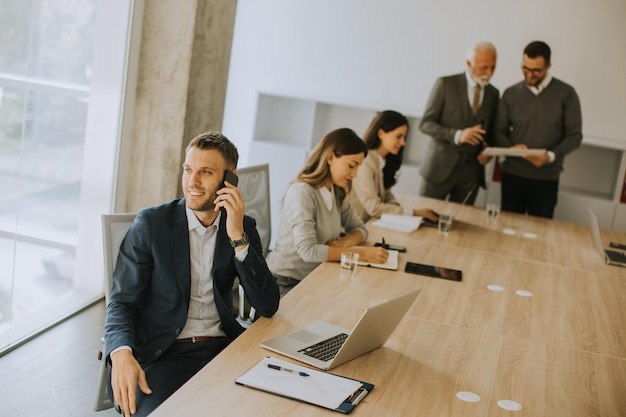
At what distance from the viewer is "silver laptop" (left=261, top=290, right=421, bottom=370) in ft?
7.74

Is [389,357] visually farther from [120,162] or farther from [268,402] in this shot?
[120,162]

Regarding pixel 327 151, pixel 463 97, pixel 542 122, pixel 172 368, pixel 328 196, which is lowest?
pixel 172 368

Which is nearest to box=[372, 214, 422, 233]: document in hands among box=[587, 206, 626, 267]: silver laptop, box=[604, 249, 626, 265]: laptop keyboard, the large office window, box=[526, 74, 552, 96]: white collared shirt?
box=[587, 206, 626, 267]: silver laptop

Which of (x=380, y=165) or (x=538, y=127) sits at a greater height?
(x=538, y=127)

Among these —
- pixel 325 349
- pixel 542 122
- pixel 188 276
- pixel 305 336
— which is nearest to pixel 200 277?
pixel 188 276

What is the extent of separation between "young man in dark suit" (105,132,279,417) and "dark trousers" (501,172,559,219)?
3.77 m

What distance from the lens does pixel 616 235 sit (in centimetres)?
567

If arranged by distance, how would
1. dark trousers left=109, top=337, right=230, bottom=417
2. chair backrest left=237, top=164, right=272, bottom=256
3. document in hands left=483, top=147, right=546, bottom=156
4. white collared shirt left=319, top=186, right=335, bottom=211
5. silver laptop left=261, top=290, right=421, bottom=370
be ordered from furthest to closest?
document in hands left=483, top=147, right=546, bottom=156 < chair backrest left=237, top=164, right=272, bottom=256 < white collared shirt left=319, top=186, right=335, bottom=211 < dark trousers left=109, top=337, right=230, bottom=417 < silver laptop left=261, top=290, right=421, bottom=370

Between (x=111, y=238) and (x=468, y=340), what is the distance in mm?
1356

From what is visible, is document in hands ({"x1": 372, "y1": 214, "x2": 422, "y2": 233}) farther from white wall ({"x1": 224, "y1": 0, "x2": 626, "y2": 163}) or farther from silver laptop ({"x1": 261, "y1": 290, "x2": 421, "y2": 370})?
white wall ({"x1": 224, "y1": 0, "x2": 626, "y2": 163})

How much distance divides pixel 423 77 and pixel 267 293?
15.1 feet

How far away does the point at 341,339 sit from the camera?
2.66 m

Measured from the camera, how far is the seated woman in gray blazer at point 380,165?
485 cm

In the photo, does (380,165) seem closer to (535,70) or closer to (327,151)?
(327,151)
